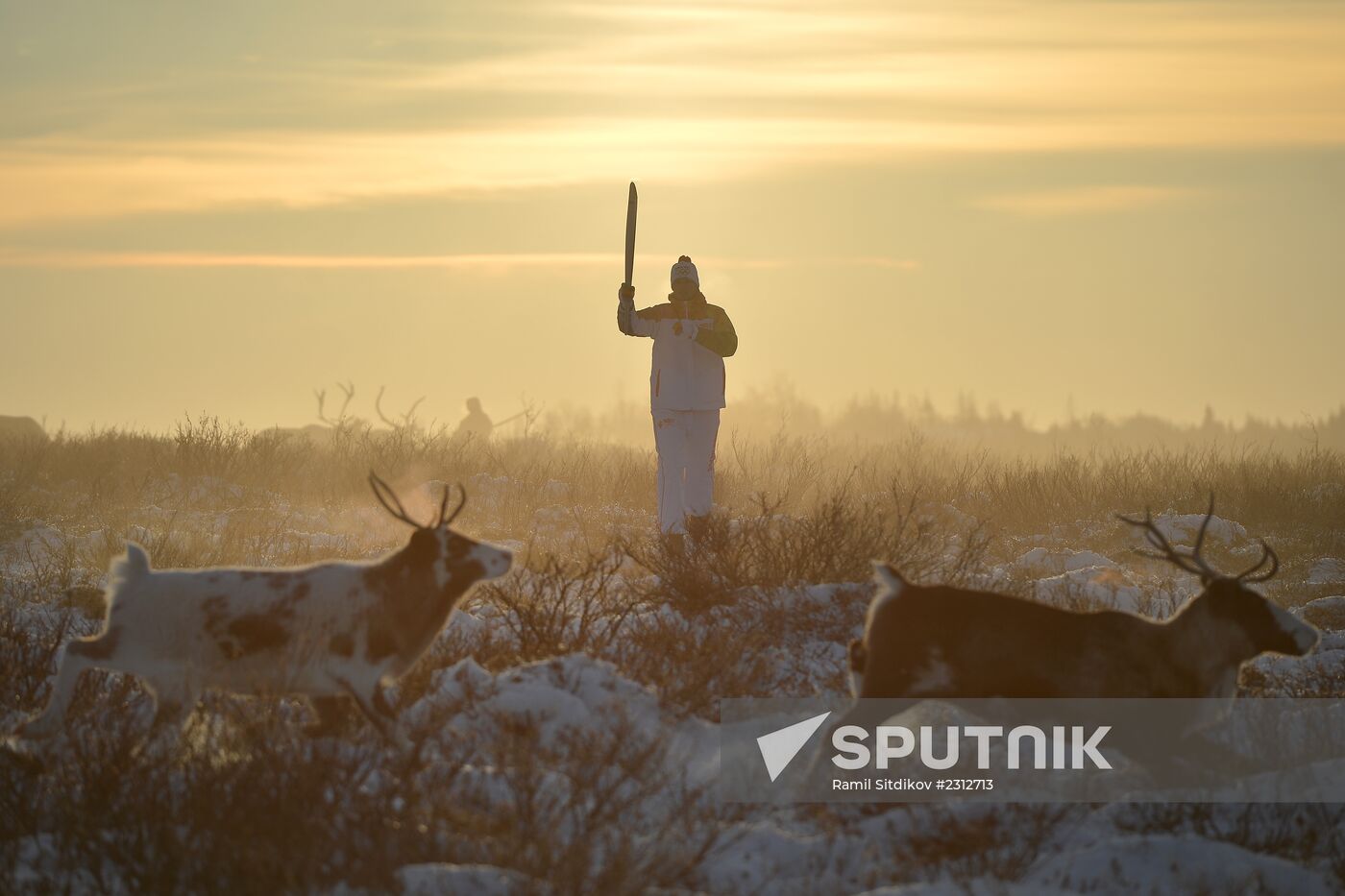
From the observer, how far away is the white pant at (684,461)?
13266mm

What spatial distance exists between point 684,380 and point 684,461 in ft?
2.38

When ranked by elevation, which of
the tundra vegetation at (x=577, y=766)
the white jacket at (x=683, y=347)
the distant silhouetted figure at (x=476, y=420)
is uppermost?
the distant silhouetted figure at (x=476, y=420)

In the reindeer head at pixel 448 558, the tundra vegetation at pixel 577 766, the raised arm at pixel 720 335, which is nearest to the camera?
the tundra vegetation at pixel 577 766

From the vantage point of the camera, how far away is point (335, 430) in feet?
74.4

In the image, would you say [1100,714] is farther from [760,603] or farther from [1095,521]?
[1095,521]

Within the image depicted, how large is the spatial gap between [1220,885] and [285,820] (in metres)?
3.48

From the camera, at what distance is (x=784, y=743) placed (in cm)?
735

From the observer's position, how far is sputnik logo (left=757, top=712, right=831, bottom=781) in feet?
23.2

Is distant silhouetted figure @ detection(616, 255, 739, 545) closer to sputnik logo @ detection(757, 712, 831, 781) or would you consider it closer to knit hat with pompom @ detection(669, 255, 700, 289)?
knit hat with pompom @ detection(669, 255, 700, 289)

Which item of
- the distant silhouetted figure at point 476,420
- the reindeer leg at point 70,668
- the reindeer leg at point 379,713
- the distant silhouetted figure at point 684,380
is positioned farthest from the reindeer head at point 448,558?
the distant silhouetted figure at point 476,420

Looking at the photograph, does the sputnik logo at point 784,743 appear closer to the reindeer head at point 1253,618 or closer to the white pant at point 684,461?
the reindeer head at point 1253,618

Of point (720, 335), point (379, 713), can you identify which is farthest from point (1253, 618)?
point (720, 335)

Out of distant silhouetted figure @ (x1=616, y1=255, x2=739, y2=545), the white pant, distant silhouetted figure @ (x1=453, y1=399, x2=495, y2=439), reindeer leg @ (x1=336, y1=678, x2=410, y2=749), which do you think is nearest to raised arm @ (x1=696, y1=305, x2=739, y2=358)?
distant silhouetted figure @ (x1=616, y1=255, x2=739, y2=545)

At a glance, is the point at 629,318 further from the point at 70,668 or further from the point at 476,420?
the point at 476,420
